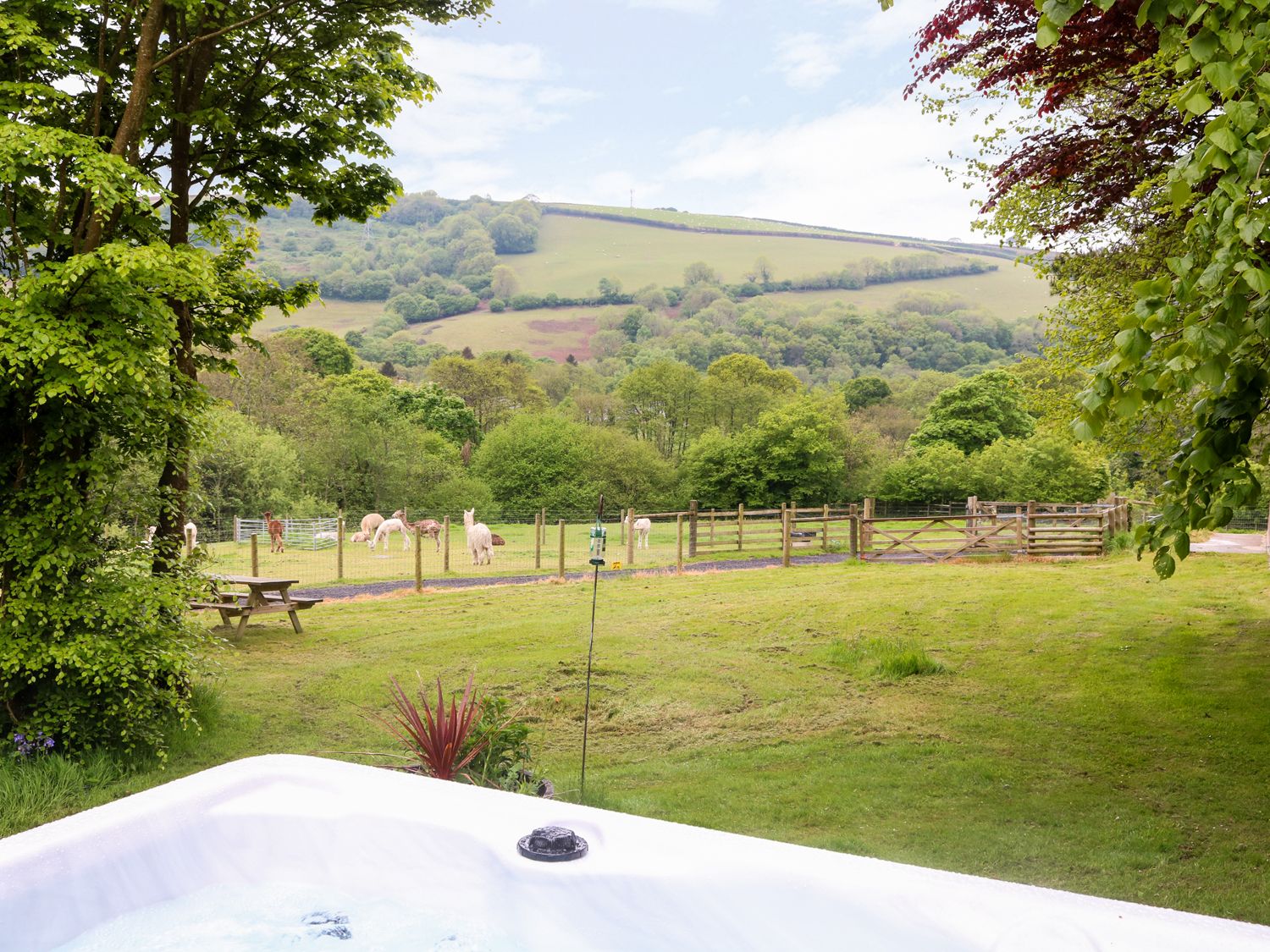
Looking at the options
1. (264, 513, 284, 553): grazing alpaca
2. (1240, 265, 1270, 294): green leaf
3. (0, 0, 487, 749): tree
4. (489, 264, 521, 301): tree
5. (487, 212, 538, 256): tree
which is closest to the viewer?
(1240, 265, 1270, 294): green leaf

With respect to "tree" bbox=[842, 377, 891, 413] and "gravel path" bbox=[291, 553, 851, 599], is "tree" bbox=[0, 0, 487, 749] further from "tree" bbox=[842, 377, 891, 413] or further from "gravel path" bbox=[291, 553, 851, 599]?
"tree" bbox=[842, 377, 891, 413]

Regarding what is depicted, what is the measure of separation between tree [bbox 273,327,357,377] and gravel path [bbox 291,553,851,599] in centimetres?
2401

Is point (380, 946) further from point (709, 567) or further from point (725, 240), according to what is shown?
point (725, 240)

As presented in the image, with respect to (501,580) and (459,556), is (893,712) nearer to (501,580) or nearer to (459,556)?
(501,580)

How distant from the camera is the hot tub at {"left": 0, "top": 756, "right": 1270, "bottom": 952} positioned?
2082 millimetres

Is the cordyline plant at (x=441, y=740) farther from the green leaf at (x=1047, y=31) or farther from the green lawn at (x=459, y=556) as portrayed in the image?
the green lawn at (x=459, y=556)

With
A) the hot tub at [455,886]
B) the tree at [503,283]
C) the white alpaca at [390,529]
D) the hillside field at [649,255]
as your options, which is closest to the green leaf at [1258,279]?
the hot tub at [455,886]

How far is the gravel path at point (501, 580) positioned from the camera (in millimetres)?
12648

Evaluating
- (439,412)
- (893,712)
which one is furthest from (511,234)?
(893,712)

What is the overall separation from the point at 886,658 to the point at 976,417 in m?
26.2

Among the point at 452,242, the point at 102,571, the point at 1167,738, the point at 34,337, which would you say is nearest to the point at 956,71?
the point at 1167,738

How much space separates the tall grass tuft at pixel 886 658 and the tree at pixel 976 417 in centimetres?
2413

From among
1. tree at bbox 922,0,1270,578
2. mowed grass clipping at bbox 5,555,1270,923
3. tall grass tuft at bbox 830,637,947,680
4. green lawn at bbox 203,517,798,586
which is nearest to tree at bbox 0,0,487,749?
mowed grass clipping at bbox 5,555,1270,923

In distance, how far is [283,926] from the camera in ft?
9.29
